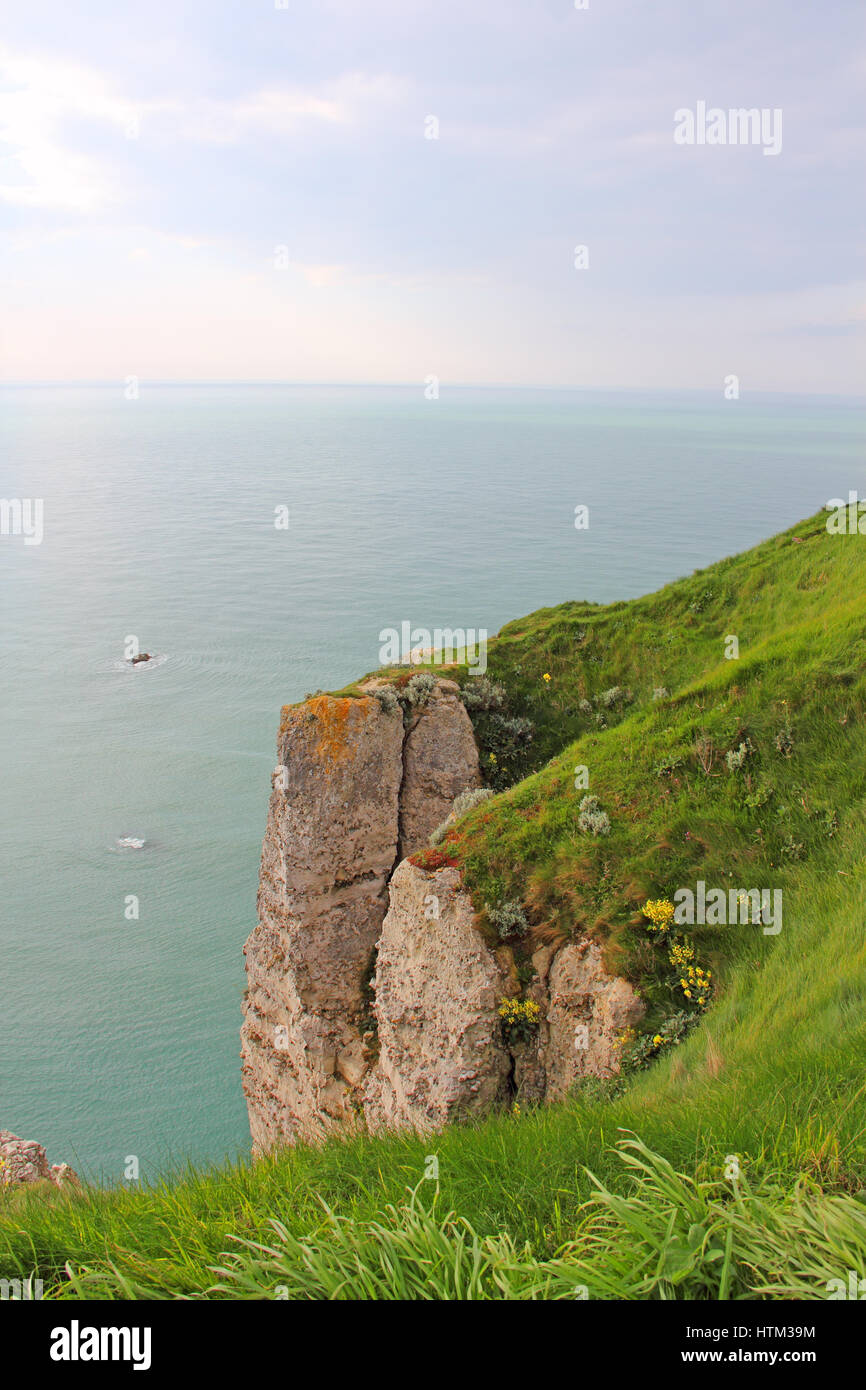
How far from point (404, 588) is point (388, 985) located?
353 ft

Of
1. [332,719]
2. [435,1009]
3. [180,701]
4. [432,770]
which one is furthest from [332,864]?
[180,701]

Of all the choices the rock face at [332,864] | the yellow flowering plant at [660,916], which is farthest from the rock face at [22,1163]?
the yellow flowering plant at [660,916]

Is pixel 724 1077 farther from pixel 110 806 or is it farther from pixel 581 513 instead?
pixel 110 806

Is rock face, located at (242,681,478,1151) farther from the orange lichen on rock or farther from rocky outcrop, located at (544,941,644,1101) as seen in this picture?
rocky outcrop, located at (544,941,644,1101)

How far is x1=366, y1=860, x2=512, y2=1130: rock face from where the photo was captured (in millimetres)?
13867

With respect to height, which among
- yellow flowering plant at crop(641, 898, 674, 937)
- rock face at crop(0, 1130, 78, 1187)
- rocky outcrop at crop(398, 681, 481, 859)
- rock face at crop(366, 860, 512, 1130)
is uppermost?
rocky outcrop at crop(398, 681, 481, 859)

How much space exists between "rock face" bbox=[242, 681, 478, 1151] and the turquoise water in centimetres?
724

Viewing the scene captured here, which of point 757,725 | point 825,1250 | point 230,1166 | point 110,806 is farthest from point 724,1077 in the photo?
point 110,806

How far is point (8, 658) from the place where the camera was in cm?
10294

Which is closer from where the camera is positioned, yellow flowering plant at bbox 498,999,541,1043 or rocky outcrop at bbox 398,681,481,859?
yellow flowering plant at bbox 498,999,541,1043

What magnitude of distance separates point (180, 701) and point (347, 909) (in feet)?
236

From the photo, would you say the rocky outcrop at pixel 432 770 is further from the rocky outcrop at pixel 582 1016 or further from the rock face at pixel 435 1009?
the rocky outcrop at pixel 582 1016

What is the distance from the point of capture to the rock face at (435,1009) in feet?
45.5

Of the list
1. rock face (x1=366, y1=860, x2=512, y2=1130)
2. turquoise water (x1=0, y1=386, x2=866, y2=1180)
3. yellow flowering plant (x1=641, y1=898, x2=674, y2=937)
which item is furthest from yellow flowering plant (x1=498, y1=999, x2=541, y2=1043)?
turquoise water (x1=0, y1=386, x2=866, y2=1180)
